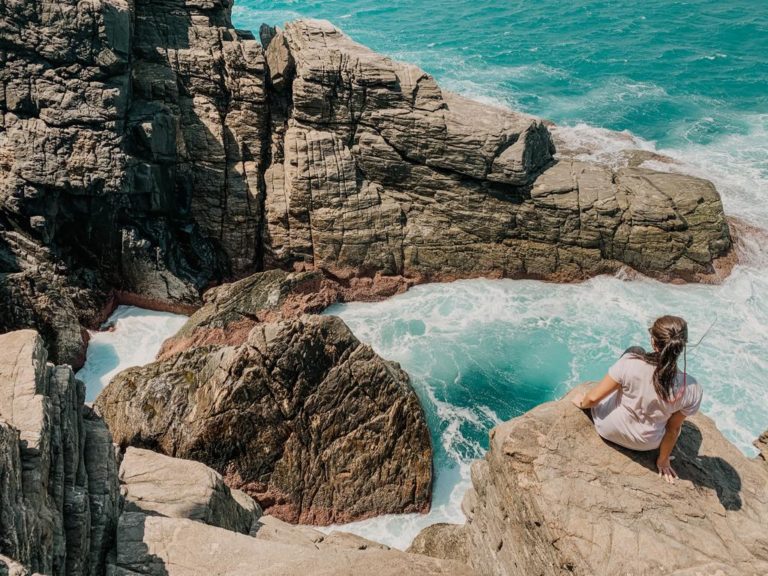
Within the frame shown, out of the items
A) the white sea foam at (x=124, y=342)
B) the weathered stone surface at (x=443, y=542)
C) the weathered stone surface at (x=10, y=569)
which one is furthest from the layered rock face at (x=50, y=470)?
the white sea foam at (x=124, y=342)

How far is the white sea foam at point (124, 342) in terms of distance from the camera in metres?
26.0

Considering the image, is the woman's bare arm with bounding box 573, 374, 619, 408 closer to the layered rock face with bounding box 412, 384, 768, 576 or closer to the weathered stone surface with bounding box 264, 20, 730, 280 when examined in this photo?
the layered rock face with bounding box 412, 384, 768, 576

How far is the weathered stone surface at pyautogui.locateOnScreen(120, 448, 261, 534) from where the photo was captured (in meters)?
13.2

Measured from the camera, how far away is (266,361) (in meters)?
18.2

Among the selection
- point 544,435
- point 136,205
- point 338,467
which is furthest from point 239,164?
point 544,435

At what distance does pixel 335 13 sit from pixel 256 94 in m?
59.2

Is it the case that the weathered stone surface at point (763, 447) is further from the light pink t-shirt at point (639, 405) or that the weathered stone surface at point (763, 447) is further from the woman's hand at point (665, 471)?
the light pink t-shirt at point (639, 405)

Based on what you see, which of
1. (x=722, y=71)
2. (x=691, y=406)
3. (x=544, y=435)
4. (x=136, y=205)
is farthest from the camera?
(x=722, y=71)

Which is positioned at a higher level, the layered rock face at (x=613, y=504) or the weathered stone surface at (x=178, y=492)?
the layered rock face at (x=613, y=504)

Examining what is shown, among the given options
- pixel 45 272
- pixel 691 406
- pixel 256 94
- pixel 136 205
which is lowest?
pixel 45 272

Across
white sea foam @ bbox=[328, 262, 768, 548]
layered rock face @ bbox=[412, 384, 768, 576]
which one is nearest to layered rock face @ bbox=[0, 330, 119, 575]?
layered rock face @ bbox=[412, 384, 768, 576]

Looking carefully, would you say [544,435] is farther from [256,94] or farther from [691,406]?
[256,94]

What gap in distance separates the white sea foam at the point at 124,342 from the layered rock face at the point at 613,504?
1989 centimetres

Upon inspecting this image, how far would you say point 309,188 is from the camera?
30.4 m
